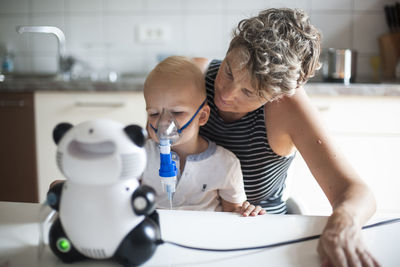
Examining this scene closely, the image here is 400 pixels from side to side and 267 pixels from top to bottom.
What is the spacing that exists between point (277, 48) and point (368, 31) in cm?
198

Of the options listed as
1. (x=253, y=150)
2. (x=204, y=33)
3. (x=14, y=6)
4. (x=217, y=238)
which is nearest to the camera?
(x=217, y=238)

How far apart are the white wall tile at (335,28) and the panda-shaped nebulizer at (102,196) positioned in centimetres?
234

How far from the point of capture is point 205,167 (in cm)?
105

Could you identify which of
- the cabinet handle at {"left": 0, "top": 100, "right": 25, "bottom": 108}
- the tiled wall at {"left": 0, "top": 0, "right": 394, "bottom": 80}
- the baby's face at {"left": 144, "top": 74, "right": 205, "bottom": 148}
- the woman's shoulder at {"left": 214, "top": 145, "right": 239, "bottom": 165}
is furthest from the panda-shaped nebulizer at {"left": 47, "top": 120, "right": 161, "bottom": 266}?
the tiled wall at {"left": 0, "top": 0, "right": 394, "bottom": 80}

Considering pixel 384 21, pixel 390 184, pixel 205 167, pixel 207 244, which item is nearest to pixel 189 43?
pixel 384 21

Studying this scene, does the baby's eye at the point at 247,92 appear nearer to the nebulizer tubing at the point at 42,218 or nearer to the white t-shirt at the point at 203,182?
the white t-shirt at the point at 203,182

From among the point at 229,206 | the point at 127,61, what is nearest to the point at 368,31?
the point at 127,61

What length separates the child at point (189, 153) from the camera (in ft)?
3.17

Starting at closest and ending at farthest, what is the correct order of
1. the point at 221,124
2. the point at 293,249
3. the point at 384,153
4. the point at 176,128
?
the point at 293,249 < the point at 176,128 < the point at 221,124 < the point at 384,153

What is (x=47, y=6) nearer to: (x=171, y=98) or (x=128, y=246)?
(x=171, y=98)

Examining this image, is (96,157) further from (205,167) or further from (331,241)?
(205,167)

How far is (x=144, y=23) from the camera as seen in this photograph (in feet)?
8.71

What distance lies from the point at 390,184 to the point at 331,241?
160 centimetres

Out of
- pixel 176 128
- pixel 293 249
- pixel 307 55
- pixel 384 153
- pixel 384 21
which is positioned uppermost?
pixel 384 21
